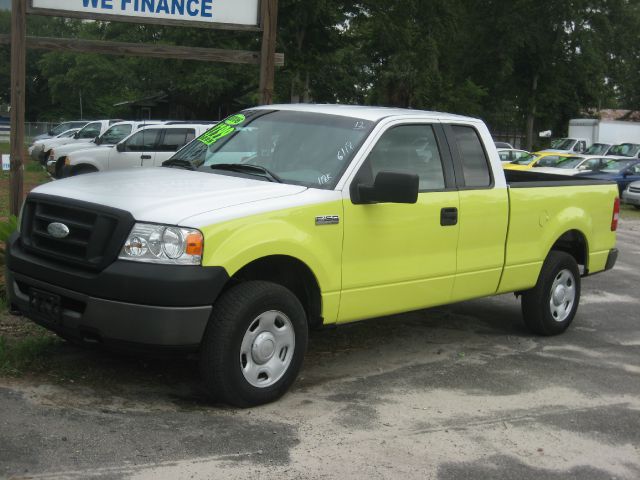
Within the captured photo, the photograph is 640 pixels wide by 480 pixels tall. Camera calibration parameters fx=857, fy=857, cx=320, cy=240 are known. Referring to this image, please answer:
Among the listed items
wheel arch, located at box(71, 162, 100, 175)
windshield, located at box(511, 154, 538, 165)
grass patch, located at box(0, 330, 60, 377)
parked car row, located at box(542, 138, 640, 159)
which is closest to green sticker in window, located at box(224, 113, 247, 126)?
grass patch, located at box(0, 330, 60, 377)

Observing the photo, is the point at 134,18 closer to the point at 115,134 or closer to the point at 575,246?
the point at 575,246

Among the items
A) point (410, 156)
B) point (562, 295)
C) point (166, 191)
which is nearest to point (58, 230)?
point (166, 191)

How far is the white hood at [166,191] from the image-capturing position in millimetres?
4895

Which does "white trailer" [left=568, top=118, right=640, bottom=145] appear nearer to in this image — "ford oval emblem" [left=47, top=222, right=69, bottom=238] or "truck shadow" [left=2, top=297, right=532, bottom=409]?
"truck shadow" [left=2, top=297, right=532, bottom=409]

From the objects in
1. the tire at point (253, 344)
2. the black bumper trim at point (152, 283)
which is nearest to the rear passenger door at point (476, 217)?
the tire at point (253, 344)

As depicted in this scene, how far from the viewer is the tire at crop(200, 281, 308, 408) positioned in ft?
16.3

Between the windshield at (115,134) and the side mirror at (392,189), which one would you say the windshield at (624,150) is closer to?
the windshield at (115,134)

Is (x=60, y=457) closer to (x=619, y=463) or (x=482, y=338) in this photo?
(x=619, y=463)

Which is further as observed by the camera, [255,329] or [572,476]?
[255,329]

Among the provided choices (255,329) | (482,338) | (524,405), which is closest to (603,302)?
(482,338)

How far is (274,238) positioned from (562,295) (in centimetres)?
367

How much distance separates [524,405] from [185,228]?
259 cm

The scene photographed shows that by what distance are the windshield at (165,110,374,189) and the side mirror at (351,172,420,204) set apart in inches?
9.4

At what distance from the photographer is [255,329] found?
518cm
